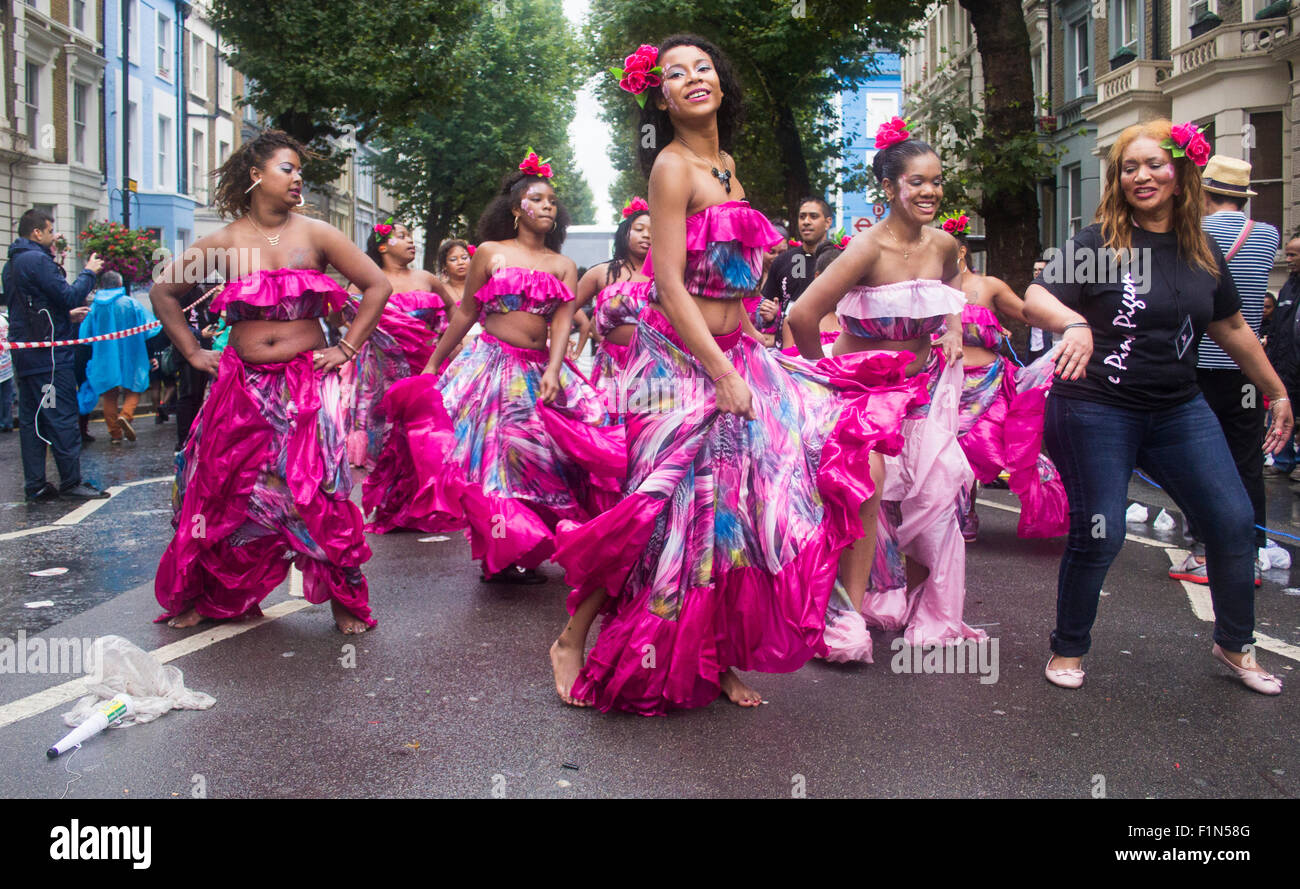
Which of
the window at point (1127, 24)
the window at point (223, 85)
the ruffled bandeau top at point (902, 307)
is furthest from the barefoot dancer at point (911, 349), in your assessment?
the window at point (223, 85)

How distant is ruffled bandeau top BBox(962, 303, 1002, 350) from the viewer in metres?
7.67

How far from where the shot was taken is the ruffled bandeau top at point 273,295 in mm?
5309

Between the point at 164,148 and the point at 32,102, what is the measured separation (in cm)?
848

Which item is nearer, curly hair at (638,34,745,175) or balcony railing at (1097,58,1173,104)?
curly hair at (638,34,745,175)

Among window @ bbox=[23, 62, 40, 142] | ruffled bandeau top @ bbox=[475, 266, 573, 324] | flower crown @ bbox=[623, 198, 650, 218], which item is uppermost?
window @ bbox=[23, 62, 40, 142]

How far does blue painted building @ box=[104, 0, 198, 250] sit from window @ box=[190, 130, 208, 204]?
55 centimetres

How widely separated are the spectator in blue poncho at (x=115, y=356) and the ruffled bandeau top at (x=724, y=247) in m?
11.0

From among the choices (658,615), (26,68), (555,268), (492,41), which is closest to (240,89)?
(492,41)

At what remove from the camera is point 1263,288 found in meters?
6.04

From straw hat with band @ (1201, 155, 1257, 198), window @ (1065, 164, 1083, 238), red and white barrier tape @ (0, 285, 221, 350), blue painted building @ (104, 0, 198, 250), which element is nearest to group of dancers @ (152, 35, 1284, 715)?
straw hat with band @ (1201, 155, 1257, 198)

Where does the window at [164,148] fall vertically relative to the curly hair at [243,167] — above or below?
above

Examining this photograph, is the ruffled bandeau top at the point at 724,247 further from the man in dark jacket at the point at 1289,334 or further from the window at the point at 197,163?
the window at the point at 197,163

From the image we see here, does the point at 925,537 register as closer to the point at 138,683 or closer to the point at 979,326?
the point at 979,326

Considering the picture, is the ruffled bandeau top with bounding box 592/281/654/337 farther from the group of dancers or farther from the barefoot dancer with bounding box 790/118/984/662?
the barefoot dancer with bounding box 790/118/984/662
